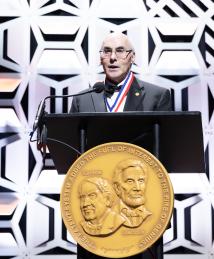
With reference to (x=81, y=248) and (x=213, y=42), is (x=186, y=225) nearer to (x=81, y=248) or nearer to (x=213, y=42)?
(x=213, y=42)

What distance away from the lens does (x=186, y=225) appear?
16.1 feet

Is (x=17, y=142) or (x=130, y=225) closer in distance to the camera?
(x=130, y=225)

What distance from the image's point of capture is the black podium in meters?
2.81

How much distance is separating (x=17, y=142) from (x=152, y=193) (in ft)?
7.87

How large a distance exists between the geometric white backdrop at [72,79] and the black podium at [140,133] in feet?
5.80

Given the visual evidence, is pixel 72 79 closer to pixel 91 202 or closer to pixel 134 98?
pixel 134 98

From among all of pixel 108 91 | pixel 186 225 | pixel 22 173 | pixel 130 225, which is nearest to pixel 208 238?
pixel 186 225

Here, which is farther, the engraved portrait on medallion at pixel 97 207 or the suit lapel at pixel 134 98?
the suit lapel at pixel 134 98

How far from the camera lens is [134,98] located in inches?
131

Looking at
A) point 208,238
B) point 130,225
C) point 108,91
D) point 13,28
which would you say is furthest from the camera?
point 13,28

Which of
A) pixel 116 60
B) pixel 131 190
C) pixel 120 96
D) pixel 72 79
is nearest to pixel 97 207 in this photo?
pixel 131 190

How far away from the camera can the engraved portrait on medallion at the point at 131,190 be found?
274cm

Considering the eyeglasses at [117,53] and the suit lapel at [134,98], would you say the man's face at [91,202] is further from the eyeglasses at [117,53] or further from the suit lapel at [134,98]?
the eyeglasses at [117,53]

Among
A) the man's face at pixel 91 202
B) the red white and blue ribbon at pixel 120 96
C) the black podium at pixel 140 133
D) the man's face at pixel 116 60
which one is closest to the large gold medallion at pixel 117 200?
the man's face at pixel 91 202
